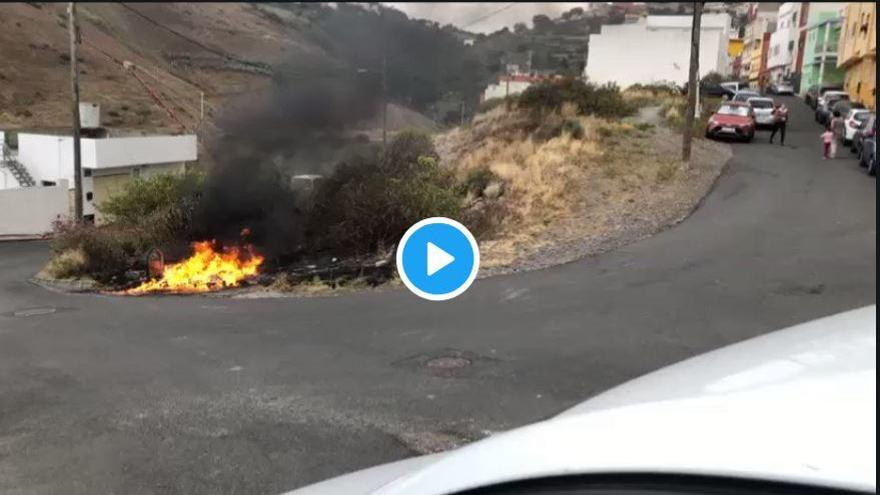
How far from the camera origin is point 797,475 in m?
1.00

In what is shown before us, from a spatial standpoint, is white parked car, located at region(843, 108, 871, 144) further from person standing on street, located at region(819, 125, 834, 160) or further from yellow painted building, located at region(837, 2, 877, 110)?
yellow painted building, located at region(837, 2, 877, 110)

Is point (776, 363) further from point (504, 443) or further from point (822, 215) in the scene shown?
point (822, 215)

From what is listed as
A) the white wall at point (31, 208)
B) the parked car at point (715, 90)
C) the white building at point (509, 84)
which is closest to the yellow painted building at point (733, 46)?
the parked car at point (715, 90)

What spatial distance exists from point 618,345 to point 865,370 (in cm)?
638

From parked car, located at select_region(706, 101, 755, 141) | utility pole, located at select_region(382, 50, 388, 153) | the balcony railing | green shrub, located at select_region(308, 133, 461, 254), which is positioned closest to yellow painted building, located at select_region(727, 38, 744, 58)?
the balcony railing

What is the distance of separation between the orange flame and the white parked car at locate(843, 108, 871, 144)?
19732mm

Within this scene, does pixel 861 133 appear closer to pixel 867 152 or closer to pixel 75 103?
pixel 867 152

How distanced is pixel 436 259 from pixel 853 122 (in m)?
24.1

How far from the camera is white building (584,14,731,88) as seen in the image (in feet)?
147

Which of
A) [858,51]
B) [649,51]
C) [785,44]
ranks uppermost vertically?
[785,44]

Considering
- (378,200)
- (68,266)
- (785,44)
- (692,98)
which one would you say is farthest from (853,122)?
(785,44)

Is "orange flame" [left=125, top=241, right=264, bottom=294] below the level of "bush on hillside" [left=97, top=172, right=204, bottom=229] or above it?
below
